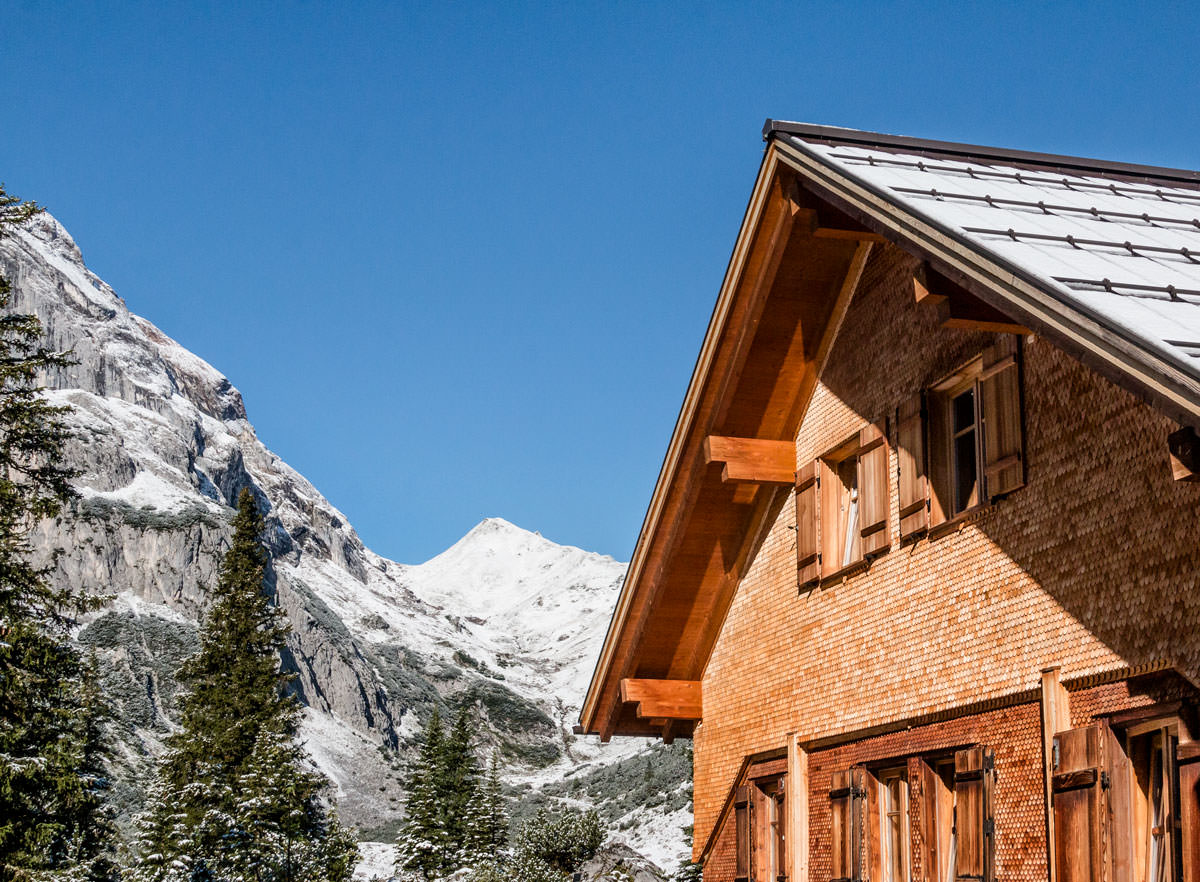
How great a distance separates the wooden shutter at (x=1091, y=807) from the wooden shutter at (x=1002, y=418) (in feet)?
6.03

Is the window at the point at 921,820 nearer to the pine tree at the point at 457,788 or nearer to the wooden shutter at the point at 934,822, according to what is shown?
the wooden shutter at the point at 934,822

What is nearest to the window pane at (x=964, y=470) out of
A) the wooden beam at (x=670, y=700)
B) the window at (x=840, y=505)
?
the window at (x=840, y=505)

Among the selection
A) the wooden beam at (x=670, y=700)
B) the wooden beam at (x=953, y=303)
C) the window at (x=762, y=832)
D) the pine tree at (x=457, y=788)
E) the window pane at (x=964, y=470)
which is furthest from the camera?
the pine tree at (x=457, y=788)

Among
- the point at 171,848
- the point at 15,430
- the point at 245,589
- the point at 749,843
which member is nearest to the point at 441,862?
the point at 245,589

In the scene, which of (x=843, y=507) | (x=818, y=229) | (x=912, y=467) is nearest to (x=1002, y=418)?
(x=912, y=467)

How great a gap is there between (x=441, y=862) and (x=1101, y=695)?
64.3 metres

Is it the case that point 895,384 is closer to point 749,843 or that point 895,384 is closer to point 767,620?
point 767,620

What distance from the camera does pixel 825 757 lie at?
11664 mm

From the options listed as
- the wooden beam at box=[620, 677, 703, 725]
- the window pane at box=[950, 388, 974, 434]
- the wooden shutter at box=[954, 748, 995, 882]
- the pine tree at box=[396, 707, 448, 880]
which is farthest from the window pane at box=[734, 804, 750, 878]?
the pine tree at box=[396, 707, 448, 880]

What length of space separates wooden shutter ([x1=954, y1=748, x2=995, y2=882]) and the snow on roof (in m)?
3.63

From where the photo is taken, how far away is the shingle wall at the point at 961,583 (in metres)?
7.61

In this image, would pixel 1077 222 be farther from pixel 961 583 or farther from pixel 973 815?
pixel 973 815

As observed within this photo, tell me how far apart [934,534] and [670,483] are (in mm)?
3566

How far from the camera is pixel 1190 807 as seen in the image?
22.0 feet
